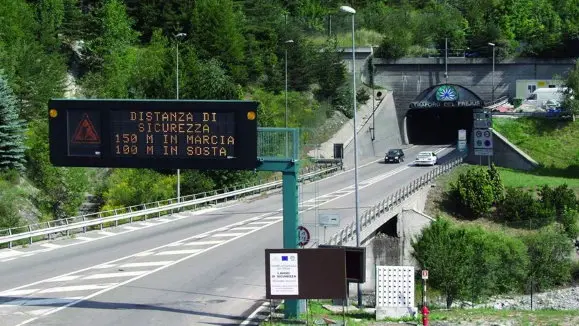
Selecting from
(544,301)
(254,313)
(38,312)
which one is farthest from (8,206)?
(254,313)

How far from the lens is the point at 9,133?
196 feet

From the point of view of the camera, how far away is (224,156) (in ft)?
83.9

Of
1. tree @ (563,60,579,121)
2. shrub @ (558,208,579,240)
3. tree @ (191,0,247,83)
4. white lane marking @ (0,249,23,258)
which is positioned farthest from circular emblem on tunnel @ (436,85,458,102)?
white lane marking @ (0,249,23,258)

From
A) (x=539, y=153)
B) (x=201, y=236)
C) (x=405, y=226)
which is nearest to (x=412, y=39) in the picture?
(x=539, y=153)

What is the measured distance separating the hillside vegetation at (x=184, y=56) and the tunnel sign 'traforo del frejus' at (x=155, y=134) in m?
27.1

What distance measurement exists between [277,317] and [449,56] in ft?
278

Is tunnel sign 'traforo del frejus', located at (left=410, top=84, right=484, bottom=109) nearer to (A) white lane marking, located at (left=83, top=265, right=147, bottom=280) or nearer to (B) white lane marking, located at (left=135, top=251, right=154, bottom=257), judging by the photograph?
(B) white lane marking, located at (left=135, top=251, right=154, bottom=257)

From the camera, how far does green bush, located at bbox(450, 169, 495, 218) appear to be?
215 ft

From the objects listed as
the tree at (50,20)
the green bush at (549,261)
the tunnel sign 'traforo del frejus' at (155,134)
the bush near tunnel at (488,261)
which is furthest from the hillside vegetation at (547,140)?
the tunnel sign 'traforo del frejus' at (155,134)

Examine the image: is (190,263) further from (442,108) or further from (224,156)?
(442,108)

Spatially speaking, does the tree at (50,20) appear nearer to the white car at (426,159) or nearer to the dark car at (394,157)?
the dark car at (394,157)

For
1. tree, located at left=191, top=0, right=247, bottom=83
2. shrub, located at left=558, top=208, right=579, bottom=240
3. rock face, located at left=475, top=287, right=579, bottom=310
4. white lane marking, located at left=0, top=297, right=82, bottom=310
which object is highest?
tree, located at left=191, top=0, right=247, bottom=83

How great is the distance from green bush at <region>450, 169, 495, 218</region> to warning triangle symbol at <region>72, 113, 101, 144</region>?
141 feet

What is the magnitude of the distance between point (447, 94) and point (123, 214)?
181ft
